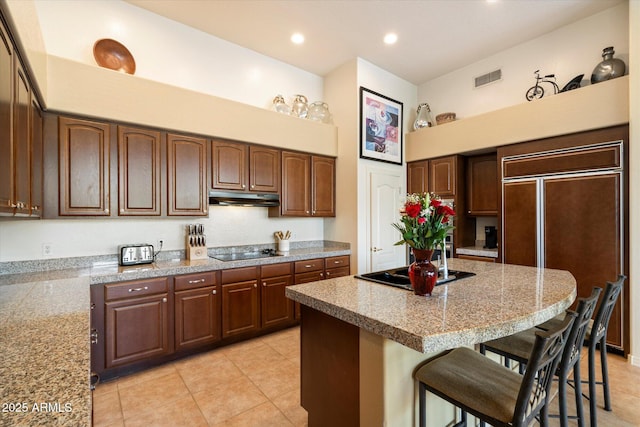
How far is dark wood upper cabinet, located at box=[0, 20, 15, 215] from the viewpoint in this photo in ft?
4.77

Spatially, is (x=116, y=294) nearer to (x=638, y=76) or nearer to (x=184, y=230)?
(x=184, y=230)

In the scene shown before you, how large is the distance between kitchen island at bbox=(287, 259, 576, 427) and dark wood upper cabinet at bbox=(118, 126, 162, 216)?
197cm

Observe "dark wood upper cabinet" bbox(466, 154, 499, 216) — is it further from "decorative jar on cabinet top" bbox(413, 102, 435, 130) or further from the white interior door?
the white interior door

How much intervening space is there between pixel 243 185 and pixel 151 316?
64.9 inches

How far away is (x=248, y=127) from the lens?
140 inches

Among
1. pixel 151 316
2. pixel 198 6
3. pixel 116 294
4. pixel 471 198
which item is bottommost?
pixel 151 316

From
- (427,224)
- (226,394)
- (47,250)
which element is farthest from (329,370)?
(47,250)

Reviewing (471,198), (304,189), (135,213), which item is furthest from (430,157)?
(135,213)

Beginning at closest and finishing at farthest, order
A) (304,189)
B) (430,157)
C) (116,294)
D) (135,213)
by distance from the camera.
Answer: (116,294), (135,213), (304,189), (430,157)

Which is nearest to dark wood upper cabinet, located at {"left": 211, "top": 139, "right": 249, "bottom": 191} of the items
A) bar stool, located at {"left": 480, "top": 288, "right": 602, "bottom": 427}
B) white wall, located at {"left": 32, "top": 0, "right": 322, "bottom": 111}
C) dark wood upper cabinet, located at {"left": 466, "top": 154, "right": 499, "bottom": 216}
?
white wall, located at {"left": 32, "top": 0, "right": 322, "bottom": 111}

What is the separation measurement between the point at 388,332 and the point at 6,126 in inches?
84.7

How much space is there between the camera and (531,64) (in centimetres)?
381

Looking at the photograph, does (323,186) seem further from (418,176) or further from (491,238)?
(491,238)

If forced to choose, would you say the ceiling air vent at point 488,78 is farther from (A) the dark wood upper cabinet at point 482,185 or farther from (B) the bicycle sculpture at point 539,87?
(A) the dark wood upper cabinet at point 482,185
